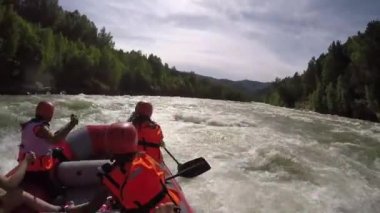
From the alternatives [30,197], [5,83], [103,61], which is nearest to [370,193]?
[30,197]

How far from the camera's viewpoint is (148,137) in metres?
6.48

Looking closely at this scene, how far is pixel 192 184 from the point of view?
9719mm

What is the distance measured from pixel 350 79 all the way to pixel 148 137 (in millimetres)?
51991

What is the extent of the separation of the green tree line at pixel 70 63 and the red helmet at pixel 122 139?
114ft

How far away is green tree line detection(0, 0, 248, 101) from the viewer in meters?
43.9

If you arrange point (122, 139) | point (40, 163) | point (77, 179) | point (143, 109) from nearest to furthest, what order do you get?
1. point (122, 139)
2. point (40, 163)
3. point (77, 179)
4. point (143, 109)

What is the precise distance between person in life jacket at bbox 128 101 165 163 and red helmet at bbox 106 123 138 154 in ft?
10.4

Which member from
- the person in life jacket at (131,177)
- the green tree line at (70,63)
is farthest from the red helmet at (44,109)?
the green tree line at (70,63)

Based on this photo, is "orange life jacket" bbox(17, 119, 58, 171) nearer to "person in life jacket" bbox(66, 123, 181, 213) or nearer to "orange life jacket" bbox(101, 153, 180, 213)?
"person in life jacket" bbox(66, 123, 181, 213)

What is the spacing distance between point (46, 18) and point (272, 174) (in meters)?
64.2

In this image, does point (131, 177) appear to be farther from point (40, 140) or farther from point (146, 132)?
point (146, 132)

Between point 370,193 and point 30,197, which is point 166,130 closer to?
point 370,193

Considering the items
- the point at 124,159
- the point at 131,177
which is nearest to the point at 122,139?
the point at 124,159

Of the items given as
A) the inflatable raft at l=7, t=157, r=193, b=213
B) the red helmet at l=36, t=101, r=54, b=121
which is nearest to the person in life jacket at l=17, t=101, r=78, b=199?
the red helmet at l=36, t=101, r=54, b=121
